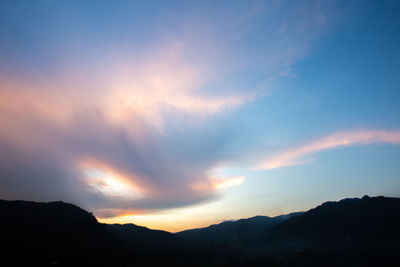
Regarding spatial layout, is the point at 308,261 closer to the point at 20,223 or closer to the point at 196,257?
the point at 196,257

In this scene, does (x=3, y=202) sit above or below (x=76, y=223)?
above

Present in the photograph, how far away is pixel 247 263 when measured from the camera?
559 ft

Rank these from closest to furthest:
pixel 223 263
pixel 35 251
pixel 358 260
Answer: pixel 35 251 → pixel 358 260 → pixel 223 263

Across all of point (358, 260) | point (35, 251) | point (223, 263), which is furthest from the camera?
point (223, 263)

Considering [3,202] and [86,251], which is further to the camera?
[3,202]

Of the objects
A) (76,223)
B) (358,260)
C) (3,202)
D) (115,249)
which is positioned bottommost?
(358,260)

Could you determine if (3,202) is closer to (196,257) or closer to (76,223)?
(76,223)

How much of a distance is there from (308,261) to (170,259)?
104544mm

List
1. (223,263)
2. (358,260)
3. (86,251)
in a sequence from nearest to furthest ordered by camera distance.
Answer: (86,251) < (358,260) < (223,263)

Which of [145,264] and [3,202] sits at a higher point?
[3,202]

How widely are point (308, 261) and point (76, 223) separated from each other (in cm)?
17892

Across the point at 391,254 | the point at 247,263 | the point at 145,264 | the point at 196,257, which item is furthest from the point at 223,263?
the point at 391,254

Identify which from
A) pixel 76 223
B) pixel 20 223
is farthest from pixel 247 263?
pixel 20 223

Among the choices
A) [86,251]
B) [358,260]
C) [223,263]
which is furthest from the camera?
[223,263]
